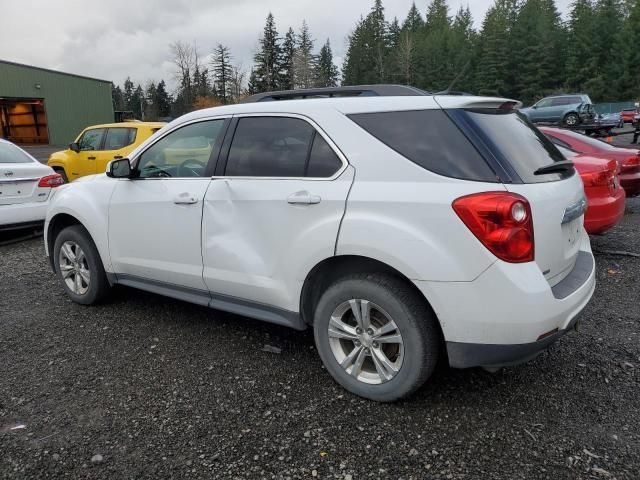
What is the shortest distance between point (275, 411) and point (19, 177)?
230 inches

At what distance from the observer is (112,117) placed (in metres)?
41.0

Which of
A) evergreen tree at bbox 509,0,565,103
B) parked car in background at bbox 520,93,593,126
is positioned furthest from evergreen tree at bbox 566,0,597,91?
parked car in background at bbox 520,93,593,126

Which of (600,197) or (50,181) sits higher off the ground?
(50,181)

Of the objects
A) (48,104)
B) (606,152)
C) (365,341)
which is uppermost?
(48,104)

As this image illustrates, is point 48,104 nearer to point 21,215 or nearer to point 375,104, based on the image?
point 21,215

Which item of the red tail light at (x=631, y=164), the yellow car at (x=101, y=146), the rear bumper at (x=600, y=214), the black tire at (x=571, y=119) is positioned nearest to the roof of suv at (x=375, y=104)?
the rear bumper at (x=600, y=214)

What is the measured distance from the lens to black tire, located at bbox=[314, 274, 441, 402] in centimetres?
258

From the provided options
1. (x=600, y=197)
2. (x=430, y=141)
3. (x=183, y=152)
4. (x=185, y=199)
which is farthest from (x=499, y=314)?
(x=600, y=197)

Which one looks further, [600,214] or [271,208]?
[600,214]

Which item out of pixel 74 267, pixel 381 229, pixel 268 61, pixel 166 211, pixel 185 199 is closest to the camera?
pixel 381 229

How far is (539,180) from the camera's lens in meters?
2.62

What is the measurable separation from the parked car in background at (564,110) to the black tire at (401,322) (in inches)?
919

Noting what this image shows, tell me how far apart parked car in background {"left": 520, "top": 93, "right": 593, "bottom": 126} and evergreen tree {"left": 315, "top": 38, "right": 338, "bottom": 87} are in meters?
54.0

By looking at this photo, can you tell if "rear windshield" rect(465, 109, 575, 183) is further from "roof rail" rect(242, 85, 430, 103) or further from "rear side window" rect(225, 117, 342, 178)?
"rear side window" rect(225, 117, 342, 178)
